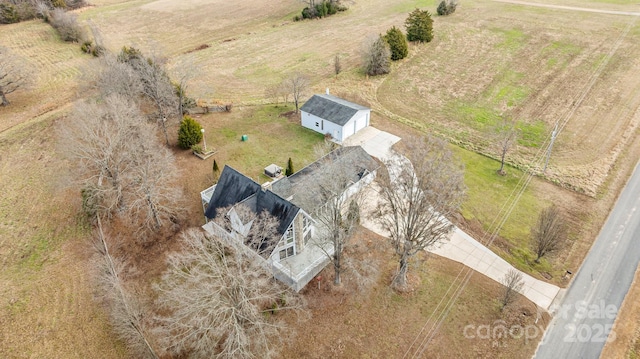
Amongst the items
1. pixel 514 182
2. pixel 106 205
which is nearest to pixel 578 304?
pixel 514 182

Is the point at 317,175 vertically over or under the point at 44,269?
over

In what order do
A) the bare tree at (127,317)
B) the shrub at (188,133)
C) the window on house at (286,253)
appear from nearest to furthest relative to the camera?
the bare tree at (127,317)
the window on house at (286,253)
the shrub at (188,133)

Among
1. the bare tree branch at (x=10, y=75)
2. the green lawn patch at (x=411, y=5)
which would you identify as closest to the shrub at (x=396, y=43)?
the green lawn patch at (x=411, y=5)

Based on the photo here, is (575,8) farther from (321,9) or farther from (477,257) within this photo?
(477,257)

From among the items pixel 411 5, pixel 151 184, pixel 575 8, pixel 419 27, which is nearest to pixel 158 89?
pixel 151 184

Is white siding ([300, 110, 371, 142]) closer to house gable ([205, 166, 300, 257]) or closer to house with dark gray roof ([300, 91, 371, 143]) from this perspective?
house with dark gray roof ([300, 91, 371, 143])

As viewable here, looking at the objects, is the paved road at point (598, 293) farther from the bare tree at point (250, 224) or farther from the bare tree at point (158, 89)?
the bare tree at point (158, 89)

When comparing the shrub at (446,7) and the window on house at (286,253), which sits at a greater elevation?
the shrub at (446,7)

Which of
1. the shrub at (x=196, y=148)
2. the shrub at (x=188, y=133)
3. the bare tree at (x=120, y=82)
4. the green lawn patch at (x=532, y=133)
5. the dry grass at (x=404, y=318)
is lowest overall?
the green lawn patch at (x=532, y=133)
